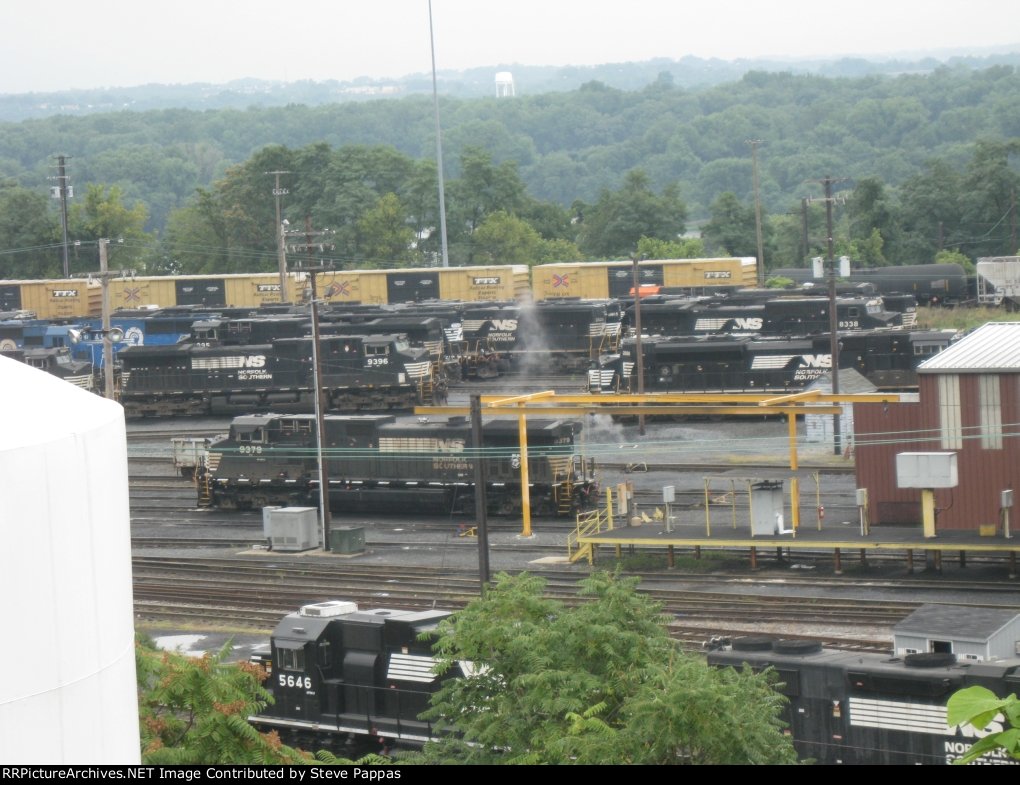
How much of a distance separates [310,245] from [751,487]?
1374cm

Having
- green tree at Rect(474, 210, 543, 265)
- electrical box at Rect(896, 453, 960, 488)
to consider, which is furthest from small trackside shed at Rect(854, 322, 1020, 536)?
green tree at Rect(474, 210, 543, 265)

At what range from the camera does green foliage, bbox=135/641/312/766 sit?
13.4 m

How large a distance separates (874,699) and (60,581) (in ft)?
41.9

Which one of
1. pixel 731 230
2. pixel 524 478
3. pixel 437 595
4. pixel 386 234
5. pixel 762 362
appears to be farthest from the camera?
pixel 386 234

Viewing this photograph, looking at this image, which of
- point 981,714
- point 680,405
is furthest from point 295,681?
point 680,405

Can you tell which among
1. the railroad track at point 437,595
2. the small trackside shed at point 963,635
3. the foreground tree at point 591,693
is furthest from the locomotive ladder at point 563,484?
the foreground tree at point 591,693

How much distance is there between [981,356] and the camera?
31141 millimetres

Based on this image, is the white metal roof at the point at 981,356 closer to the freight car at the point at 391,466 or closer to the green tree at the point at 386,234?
the freight car at the point at 391,466

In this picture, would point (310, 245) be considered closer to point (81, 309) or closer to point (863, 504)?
point (863, 504)

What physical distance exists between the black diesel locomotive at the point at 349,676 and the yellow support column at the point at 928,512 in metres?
12.6

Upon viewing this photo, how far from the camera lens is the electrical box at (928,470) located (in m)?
A: 28.8

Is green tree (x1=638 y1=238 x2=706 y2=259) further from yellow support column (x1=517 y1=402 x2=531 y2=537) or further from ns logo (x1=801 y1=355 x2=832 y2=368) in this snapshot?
yellow support column (x1=517 y1=402 x2=531 y2=537)

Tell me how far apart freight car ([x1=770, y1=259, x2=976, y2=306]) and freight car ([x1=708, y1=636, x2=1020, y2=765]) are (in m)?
62.1

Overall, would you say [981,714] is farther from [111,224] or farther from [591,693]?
[111,224]
